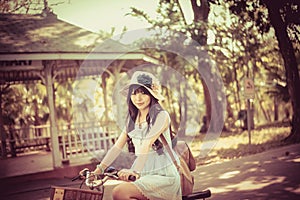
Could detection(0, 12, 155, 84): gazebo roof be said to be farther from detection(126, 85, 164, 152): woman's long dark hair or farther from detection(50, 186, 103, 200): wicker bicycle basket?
detection(50, 186, 103, 200): wicker bicycle basket

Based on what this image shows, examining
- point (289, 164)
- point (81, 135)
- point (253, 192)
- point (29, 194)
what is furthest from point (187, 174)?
point (81, 135)

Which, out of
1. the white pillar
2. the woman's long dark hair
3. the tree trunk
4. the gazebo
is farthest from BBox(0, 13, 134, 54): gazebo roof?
the woman's long dark hair

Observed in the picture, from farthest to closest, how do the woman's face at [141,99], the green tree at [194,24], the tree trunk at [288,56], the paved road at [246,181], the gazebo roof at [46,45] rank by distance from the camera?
the green tree at [194,24] → the tree trunk at [288,56] → the gazebo roof at [46,45] → the paved road at [246,181] → the woman's face at [141,99]

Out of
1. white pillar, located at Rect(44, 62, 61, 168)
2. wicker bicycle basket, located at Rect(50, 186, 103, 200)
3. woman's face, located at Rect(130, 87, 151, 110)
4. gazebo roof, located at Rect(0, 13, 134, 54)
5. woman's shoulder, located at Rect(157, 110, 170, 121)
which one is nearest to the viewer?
wicker bicycle basket, located at Rect(50, 186, 103, 200)

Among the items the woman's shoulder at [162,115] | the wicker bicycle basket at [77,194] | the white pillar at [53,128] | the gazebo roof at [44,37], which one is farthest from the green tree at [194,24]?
the wicker bicycle basket at [77,194]

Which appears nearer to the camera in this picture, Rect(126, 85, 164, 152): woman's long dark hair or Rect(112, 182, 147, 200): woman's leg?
Rect(112, 182, 147, 200): woman's leg

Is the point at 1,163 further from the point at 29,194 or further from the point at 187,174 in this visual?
the point at 187,174

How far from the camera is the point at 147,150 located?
2.68 metres

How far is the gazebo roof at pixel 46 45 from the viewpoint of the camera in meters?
8.50

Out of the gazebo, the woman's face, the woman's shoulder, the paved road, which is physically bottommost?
the paved road

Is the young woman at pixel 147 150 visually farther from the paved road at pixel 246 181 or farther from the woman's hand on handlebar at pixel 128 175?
the paved road at pixel 246 181

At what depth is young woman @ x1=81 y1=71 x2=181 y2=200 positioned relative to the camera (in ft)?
8.40

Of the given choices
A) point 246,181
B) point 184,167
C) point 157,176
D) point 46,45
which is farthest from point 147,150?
point 46,45

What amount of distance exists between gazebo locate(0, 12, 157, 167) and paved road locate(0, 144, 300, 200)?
5.42 ft
